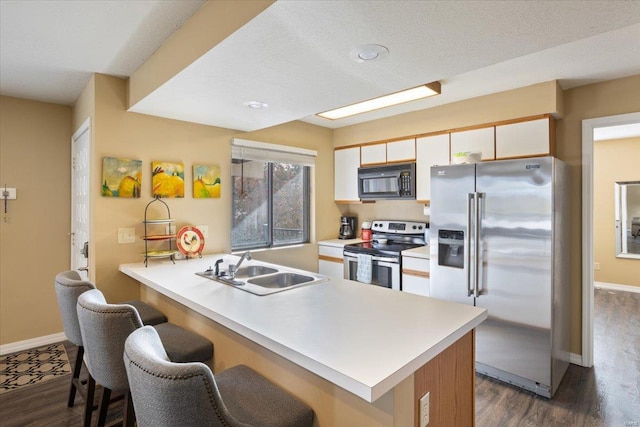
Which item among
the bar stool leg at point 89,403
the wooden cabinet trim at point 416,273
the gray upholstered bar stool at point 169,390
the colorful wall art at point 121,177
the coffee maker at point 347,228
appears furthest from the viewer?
the coffee maker at point 347,228

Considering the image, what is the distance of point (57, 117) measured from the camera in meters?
3.34

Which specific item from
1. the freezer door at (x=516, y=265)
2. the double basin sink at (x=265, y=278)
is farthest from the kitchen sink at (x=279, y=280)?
the freezer door at (x=516, y=265)

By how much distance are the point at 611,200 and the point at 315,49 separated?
600cm

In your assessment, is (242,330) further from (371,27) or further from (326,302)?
(371,27)

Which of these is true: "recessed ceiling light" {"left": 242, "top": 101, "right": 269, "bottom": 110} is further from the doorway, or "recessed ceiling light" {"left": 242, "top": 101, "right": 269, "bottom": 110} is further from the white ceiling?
the doorway

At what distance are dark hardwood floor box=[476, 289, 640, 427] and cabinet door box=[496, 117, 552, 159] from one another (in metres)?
1.84

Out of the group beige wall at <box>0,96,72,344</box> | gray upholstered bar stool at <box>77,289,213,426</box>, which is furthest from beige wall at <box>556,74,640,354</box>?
beige wall at <box>0,96,72,344</box>

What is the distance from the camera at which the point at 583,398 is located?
2393 mm

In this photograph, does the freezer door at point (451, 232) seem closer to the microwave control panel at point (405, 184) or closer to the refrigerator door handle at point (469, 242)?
the refrigerator door handle at point (469, 242)

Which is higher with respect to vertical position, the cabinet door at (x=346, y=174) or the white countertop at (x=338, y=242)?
the cabinet door at (x=346, y=174)

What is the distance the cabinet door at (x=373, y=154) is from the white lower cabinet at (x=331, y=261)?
113cm

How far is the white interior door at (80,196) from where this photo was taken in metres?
2.75

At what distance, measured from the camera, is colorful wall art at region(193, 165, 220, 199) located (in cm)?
303

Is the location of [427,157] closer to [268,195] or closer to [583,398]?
[268,195]
